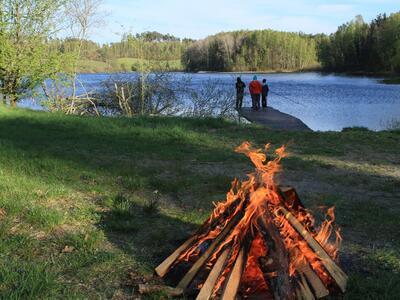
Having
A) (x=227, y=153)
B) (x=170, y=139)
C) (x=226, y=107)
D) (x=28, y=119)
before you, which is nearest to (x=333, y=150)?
(x=227, y=153)

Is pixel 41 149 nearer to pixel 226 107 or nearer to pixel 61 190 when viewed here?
pixel 61 190

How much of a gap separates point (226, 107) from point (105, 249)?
16313 millimetres

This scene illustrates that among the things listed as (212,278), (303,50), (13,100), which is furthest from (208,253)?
(303,50)

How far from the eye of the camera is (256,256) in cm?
380

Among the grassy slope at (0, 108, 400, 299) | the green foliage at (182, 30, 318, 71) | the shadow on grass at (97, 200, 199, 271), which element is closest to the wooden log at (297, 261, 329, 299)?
the grassy slope at (0, 108, 400, 299)

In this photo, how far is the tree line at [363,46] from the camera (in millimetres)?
94562

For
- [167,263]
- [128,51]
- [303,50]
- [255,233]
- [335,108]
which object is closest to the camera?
[255,233]

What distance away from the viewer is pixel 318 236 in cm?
428

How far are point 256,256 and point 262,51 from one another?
127605 millimetres

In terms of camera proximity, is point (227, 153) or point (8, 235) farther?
point (227, 153)

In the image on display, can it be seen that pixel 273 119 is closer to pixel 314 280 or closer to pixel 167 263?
pixel 167 263

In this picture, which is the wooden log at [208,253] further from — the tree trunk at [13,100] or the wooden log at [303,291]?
the tree trunk at [13,100]

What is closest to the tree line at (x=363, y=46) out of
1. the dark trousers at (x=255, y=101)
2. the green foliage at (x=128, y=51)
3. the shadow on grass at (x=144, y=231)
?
the dark trousers at (x=255, y=101)

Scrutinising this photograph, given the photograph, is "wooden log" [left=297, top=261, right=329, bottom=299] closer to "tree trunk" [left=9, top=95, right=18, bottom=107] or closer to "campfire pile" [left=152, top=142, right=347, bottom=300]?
"campfire pile" [left=152, top=142, right=347, bottom=300]
